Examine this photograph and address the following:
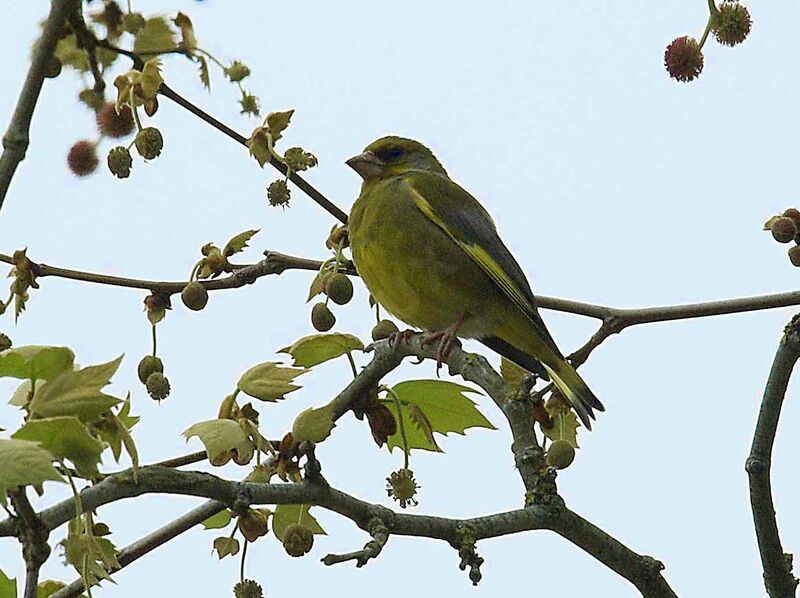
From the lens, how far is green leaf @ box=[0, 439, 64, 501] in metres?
1.45

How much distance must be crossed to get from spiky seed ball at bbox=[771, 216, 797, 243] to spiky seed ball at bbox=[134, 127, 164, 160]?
1.37 metres

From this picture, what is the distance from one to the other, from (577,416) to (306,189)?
807mm

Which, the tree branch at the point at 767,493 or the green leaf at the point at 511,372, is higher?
the green leaf at the point at 511,372

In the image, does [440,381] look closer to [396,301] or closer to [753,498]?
[753,498]

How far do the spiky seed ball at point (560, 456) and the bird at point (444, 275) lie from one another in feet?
4.17

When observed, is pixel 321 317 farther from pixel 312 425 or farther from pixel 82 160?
pixel 312 425

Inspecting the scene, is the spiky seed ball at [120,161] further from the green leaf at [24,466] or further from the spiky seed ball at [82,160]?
the green leaf at [24,466]

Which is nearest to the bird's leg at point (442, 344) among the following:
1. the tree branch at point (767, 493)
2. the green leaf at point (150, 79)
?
the tree branch at point (767, 493)

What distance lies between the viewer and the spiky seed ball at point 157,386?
2.67 meters

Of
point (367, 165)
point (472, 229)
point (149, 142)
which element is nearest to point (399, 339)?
point (149, 142)

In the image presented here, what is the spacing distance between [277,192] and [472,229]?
166 cm

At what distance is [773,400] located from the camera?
6.68 feet

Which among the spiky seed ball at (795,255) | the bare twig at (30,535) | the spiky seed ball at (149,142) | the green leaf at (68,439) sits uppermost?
the spiky seed ball at (149,142)

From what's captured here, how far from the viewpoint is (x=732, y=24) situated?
2582 millimetres
